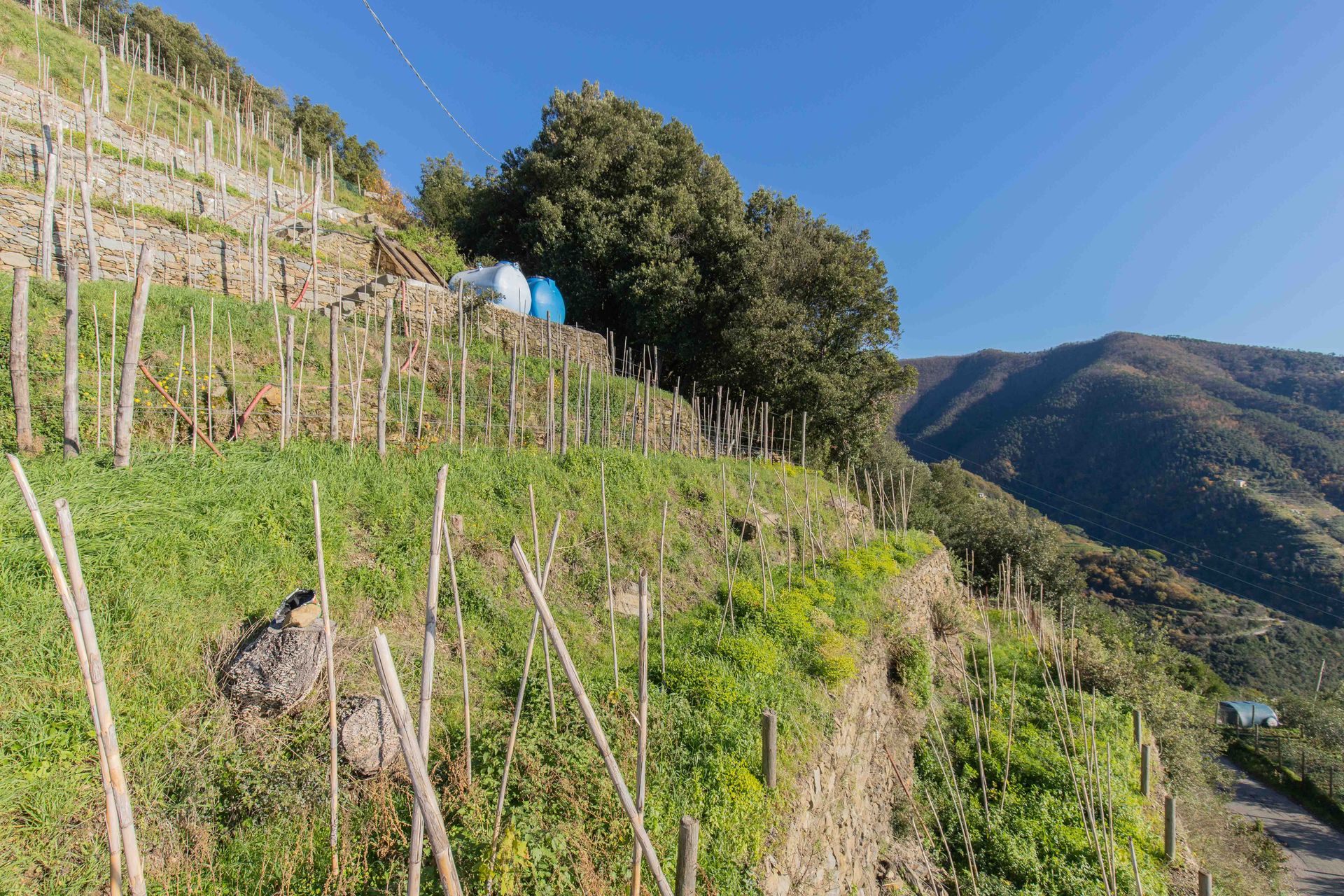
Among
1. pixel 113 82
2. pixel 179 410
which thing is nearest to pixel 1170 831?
pixel 179 410

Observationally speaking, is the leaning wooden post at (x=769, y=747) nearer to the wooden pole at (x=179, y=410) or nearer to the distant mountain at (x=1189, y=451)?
the wooden pole at (x=179, y=410)

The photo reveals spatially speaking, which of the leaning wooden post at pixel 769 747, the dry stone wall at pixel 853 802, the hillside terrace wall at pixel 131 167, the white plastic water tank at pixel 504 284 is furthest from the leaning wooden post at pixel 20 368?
the white plastic water tank at pixel 504 284

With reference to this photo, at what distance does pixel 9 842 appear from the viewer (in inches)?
100

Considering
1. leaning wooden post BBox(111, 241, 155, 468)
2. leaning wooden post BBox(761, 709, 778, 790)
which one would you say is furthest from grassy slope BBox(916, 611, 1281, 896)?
leaning wooden post BBox(111, 241, 155, 468)

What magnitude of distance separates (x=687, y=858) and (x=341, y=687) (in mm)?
3207

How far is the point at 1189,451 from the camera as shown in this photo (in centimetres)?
4478

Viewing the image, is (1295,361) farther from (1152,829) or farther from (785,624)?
(785,624)

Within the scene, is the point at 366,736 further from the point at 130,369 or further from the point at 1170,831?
the point at 1170,831

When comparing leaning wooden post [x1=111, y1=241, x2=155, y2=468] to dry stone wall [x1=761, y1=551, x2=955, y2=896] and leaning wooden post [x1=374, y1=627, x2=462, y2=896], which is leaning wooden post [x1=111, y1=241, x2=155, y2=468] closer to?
leaning wooden post [x1=374, y1=627, x2=462, y2=896]

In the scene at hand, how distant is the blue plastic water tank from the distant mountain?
2795cm

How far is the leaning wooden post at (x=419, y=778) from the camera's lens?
148 centimetres

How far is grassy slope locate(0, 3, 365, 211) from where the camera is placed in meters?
14.8

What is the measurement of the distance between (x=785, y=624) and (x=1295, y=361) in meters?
88.9

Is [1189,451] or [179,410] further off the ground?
[1189,451]
